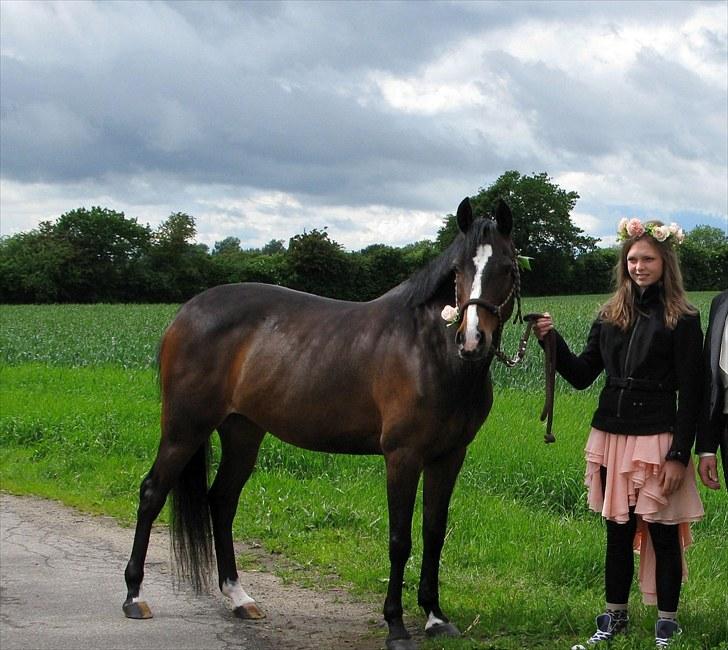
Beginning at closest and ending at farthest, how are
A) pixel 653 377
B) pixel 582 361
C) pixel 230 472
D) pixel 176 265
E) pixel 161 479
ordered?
pixel 653 377 → pixel 582 361 → pixel 161 479 → pixel 230 472 → pixel 176 265

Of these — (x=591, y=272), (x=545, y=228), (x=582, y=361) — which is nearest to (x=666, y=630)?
(x=582, y=361)

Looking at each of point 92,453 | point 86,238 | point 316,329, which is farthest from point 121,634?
point 86,238

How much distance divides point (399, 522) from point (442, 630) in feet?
2.44

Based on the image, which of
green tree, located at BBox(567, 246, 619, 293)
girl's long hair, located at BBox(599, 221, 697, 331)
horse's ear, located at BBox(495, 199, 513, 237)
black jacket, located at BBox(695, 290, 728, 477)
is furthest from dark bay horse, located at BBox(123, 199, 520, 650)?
green tree, located at BBox(567, 246, 619, 293)

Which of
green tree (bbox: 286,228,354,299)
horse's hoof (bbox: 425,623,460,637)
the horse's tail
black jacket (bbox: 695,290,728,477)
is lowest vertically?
horse's hoof (bbox: 425,623,460,637)

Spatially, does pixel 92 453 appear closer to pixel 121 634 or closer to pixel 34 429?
pixel 34 429

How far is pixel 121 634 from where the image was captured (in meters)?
4.69

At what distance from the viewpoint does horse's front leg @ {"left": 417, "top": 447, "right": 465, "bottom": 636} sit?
462 centimetres

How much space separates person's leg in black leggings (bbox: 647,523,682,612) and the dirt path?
1517 millimetres

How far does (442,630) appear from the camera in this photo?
4.66 metres

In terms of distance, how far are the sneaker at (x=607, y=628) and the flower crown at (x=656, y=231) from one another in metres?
1.98

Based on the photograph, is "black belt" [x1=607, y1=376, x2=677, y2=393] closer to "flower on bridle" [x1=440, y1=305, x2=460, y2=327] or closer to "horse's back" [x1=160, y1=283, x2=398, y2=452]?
"flower on bridle" [x1=440, y1=305, x2=460, y2=327]

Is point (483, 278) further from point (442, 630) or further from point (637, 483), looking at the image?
point (442, 630)

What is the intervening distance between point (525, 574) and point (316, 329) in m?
2.18
